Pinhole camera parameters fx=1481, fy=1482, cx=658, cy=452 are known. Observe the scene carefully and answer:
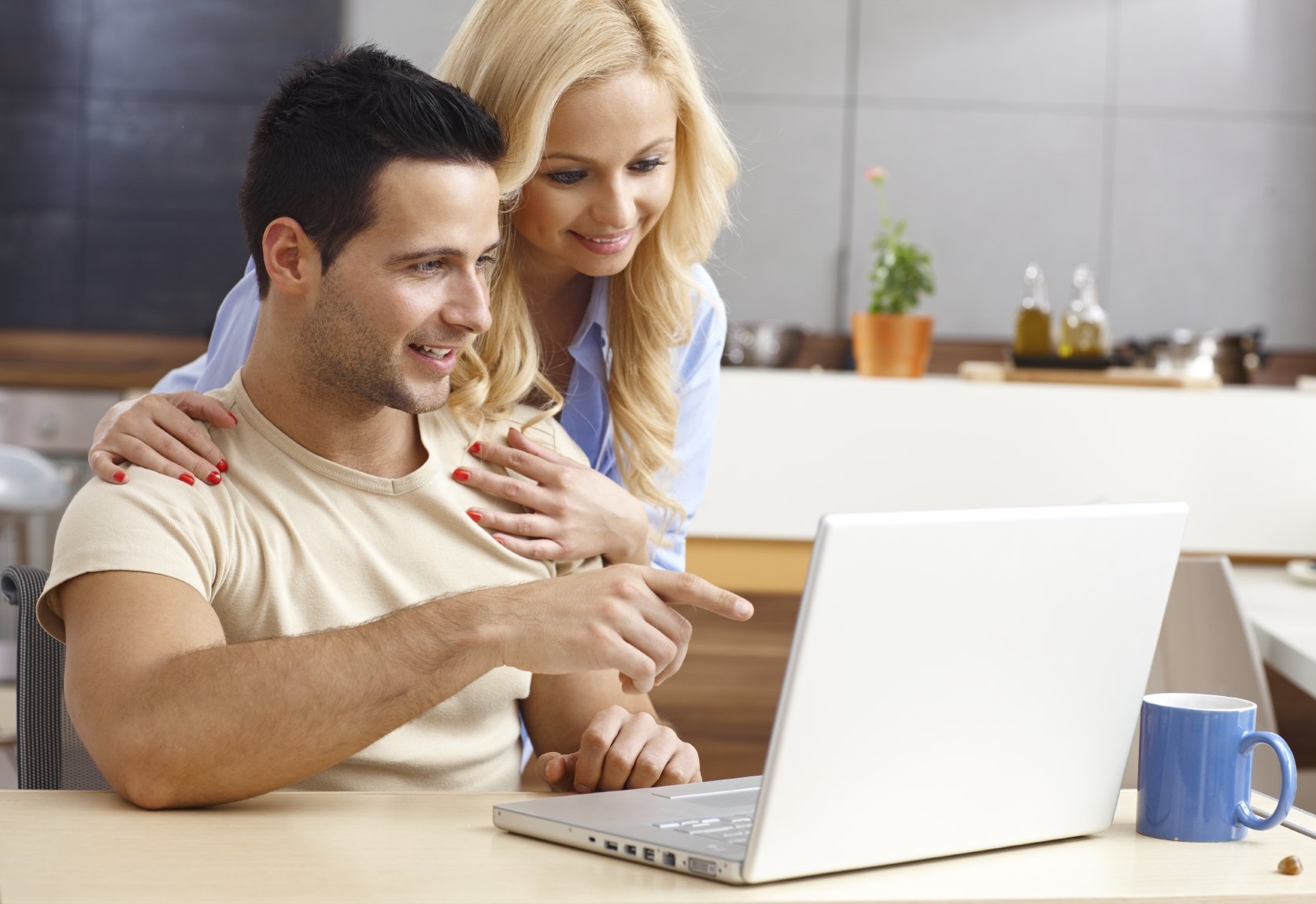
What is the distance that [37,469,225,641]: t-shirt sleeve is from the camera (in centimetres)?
121

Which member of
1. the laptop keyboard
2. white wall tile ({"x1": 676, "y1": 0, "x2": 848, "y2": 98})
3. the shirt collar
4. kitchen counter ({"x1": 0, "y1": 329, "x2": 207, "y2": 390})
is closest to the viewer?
the laptop keyboard

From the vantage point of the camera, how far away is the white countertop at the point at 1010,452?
3115mm

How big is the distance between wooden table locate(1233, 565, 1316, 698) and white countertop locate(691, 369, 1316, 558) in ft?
0.55

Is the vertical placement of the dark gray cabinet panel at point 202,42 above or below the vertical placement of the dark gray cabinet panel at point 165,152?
above

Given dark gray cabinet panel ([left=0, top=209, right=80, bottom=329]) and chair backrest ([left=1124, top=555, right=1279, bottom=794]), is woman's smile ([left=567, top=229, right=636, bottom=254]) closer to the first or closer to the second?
chair backrest ([left=1124, top=555, right=1279, bottom=794])

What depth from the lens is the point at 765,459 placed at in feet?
10.3

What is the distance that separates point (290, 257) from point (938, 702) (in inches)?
30.7

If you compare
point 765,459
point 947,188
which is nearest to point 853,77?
point 947,188

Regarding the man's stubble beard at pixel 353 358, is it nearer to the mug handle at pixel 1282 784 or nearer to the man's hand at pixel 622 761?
the man's hand at pixel 622 761

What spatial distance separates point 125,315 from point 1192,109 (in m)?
3.32

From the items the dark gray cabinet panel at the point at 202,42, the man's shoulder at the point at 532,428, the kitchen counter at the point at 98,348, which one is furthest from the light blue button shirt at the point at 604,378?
the dark gray cabinet panel at the point at 202,42

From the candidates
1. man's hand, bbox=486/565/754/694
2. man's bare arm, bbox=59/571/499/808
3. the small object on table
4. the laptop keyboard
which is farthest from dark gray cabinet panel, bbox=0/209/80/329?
the laptop keyboard

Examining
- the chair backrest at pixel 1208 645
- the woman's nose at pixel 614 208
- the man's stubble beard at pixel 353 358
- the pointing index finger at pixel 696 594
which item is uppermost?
the woman's nose at pixel 614 208

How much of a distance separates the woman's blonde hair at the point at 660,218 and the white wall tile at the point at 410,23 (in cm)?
253
